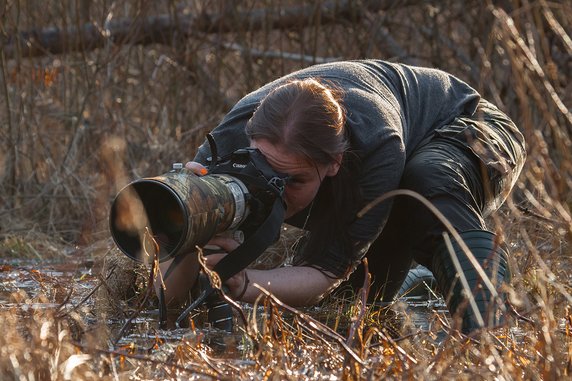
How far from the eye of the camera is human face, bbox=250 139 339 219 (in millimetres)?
2764

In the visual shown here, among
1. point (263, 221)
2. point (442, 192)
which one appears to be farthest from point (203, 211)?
point (442, 192)

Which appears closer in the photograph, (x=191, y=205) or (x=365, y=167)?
(x=191, y=205)

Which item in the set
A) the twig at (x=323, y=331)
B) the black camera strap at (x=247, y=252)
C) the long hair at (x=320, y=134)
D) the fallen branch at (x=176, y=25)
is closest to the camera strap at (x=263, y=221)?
the black camera strap at (x=247, y=252)

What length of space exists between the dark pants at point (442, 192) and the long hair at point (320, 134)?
22 cm

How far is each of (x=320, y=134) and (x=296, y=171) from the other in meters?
0.13

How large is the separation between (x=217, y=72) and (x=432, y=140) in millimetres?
3462

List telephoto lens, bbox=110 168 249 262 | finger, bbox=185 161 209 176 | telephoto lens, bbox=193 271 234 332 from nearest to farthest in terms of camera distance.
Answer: telephoto lens, bbox=110 168 249 262 → finger, bbox=185 161 209 176 → telephoto lens, bbox=193 271 234 332

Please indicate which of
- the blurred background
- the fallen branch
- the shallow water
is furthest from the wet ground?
the fallen branch

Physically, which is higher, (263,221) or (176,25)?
(263,221)

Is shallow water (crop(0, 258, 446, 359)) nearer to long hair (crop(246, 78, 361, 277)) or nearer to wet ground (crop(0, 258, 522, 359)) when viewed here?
wet ground (crop(0, 258, 522, 359))

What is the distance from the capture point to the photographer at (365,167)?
278cm

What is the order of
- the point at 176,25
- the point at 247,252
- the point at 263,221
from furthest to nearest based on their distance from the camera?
the point at 176,25 → the point at 263,221 → the point at 247,252

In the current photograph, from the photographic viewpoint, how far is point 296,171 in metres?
2.81

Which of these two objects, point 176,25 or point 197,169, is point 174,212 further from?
point 176,25
